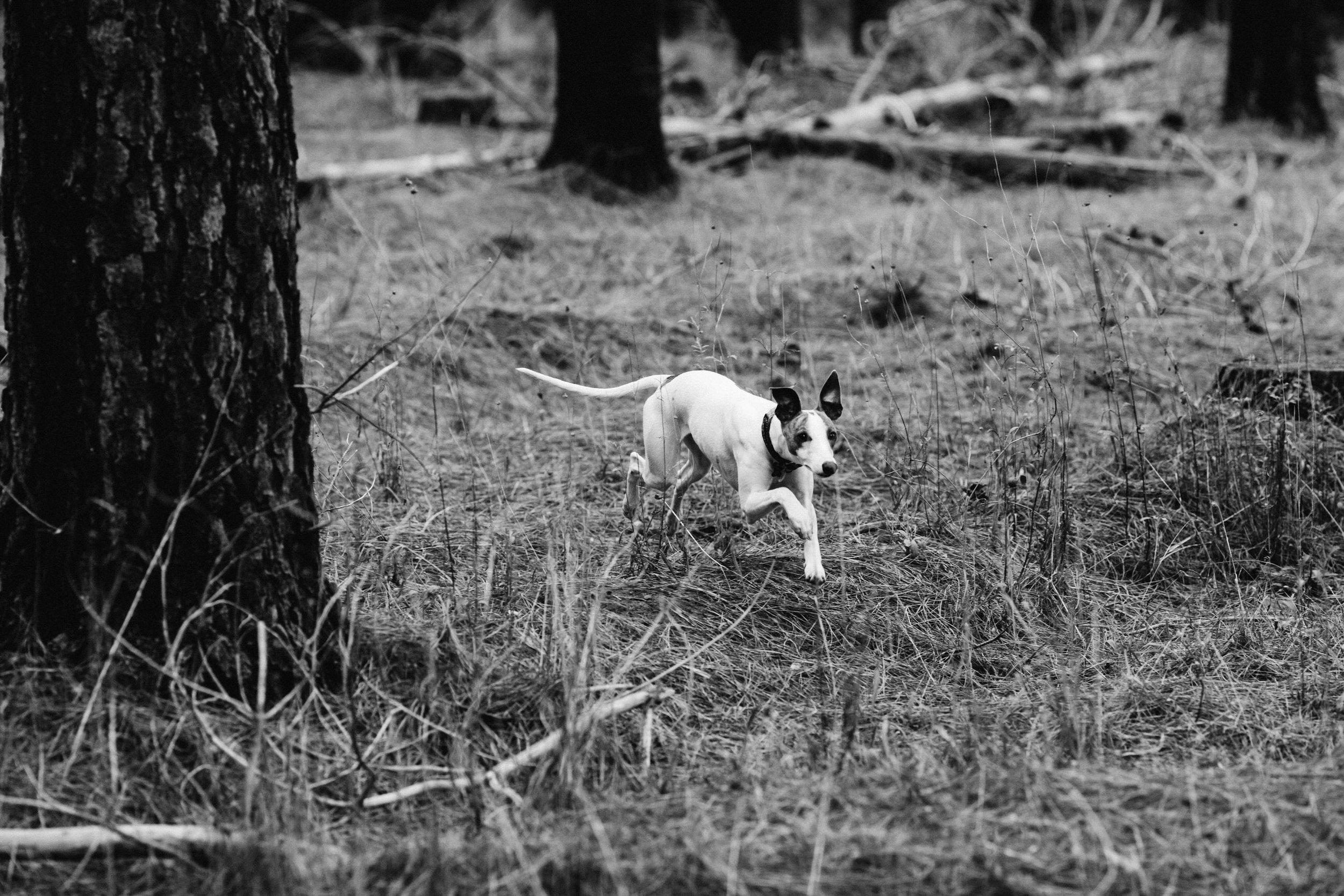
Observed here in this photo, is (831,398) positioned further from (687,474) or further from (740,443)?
(687,474)

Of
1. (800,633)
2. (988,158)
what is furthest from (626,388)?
(988,158)

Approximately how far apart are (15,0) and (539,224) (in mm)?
5453

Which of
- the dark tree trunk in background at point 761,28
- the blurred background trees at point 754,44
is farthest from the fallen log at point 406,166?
the dark tree trunk in background at point 761,28

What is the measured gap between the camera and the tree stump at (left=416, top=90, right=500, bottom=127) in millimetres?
12320

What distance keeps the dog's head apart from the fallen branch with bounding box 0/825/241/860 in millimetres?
1697

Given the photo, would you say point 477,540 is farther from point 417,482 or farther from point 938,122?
point 938,122

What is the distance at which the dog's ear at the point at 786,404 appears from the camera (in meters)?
3.51

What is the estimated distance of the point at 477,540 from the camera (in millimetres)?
3883

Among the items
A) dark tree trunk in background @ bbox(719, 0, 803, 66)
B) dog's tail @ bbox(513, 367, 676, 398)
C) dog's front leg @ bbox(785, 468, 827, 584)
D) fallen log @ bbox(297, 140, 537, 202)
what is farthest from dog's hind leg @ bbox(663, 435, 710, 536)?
dark tree trunk in background @ bbox(719, 0, 803, 66)

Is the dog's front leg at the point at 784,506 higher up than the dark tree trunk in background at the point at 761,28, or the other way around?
the dark tree trunk in background at the point at 761,28

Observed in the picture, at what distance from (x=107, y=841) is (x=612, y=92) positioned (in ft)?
22.8

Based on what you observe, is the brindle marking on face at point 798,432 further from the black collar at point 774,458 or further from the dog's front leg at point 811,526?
the dog's front leg at point 811,526

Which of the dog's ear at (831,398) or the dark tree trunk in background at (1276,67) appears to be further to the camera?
the dark tree trunk in background at (1276,67)

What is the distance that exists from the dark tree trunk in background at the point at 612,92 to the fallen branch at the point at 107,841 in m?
6.86
